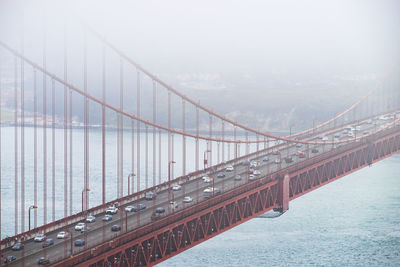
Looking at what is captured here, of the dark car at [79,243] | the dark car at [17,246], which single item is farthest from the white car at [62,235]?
the dark car at [17,246]

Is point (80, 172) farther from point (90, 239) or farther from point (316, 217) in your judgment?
point (90, 239)

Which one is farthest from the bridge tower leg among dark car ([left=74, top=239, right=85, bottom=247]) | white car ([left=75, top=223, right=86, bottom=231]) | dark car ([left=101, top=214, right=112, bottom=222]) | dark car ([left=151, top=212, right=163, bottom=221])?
dark car ([left=74, top=239, right=85, bottom=247])

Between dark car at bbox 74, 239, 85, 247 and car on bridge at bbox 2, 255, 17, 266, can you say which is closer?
car on bridge at bbox 2, 255, 17, 266

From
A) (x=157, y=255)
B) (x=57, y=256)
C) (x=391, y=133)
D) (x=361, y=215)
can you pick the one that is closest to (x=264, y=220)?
(x=361, y=215)

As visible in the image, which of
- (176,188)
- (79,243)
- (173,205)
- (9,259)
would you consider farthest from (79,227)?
(176,188)

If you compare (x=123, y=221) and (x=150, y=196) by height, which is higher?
(x=150, y=196)

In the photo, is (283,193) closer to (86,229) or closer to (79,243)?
(86,229)

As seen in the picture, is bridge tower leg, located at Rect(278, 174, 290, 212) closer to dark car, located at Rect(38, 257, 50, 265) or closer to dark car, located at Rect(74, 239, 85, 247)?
dark car, located at Rect(74, 239, 85, 247)

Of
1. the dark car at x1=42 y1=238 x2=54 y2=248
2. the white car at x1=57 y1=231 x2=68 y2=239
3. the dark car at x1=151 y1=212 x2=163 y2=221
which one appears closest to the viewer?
the dark car at x1=42 y1=238 x2=54 y2=248
